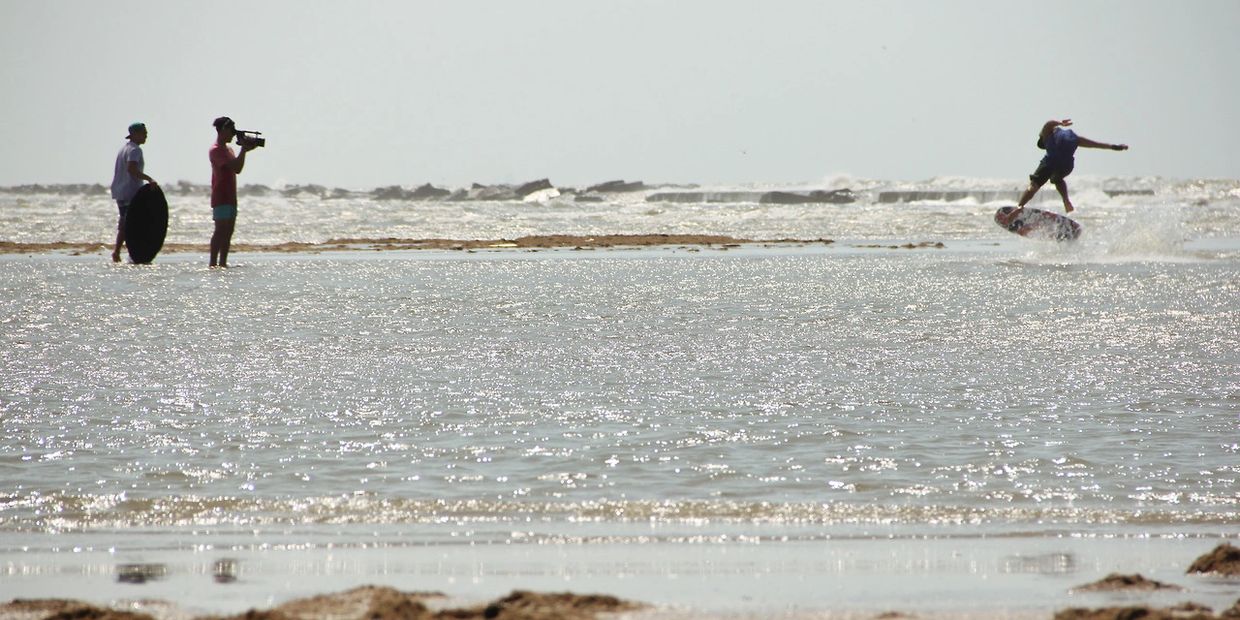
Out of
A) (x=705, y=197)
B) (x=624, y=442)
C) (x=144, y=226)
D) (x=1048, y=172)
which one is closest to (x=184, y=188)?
(x=705, y=197)

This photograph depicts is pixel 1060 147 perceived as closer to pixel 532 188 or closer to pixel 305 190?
pixel 532 188

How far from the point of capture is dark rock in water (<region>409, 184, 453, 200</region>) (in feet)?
222

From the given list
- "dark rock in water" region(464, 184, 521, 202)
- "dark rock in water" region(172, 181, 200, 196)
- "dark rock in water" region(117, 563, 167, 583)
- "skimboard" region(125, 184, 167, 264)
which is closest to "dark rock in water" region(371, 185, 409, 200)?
"dark rock in water" region(464, 184, 521, 202)

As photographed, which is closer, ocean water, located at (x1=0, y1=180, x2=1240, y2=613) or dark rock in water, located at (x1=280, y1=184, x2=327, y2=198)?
ocean water, located at (x1=0, y1=180, x2=1240, y2=613)

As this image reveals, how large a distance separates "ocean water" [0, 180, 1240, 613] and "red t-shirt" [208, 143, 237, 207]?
422 centimetres

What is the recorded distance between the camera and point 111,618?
3.61 m

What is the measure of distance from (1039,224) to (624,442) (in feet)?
58.5

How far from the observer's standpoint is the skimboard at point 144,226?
63.3 feet

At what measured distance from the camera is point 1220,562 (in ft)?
13.7

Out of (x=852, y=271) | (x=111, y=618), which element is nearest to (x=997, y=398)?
(x=111, y=618)

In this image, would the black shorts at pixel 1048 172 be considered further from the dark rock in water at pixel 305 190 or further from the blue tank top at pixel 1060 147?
the dark rock in water at pixel 305 190

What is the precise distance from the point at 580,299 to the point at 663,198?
52393 mm

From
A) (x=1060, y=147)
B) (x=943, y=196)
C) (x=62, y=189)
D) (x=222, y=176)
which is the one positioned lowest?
(x=62, y=189)

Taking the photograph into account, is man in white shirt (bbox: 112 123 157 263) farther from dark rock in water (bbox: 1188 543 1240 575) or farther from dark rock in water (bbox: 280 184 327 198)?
dark rock in water (bbox: 280 184 327 198)
